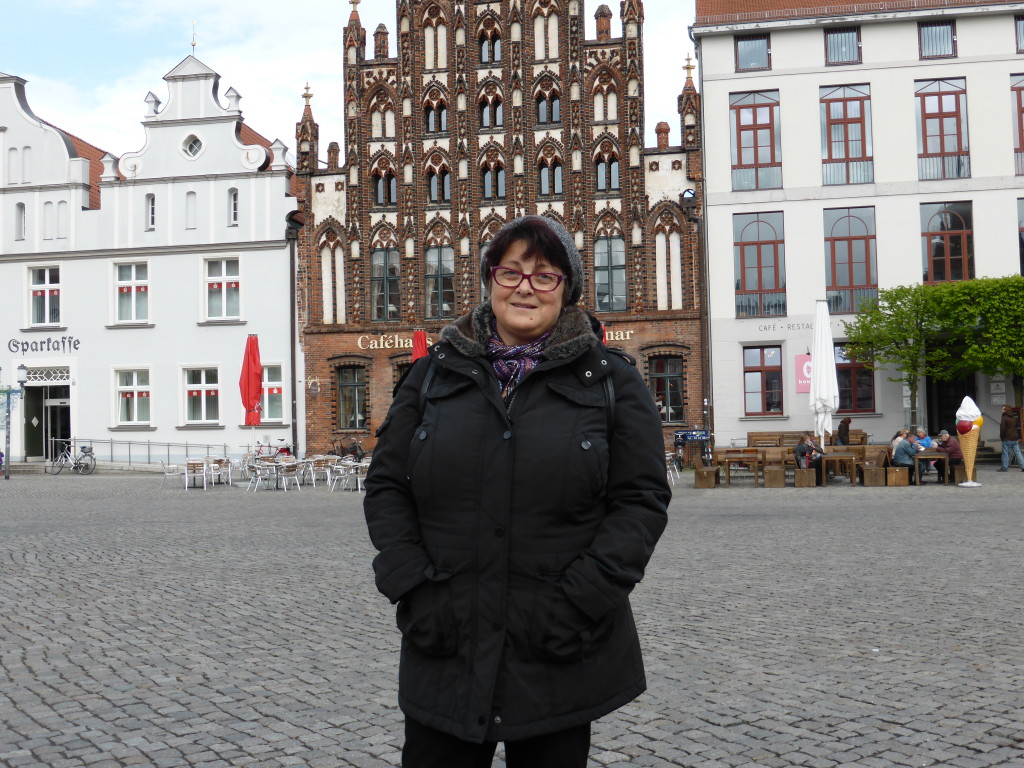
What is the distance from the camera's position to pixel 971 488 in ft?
65.9

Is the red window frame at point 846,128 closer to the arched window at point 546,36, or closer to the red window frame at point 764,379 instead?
the red window frame at point 764,379

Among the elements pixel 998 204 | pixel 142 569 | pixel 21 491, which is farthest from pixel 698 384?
pixel 142 569

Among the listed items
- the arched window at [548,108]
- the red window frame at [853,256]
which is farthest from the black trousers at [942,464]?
the arched window at [548,108]

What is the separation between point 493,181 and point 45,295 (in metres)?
15.3

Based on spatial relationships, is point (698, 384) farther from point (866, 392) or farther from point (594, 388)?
point (594, 388)

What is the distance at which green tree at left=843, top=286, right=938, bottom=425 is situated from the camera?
90.0 ft

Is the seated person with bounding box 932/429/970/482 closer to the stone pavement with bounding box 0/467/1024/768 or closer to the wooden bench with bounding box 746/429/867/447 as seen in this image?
the wooden bench with bounding box 746/429/867/447

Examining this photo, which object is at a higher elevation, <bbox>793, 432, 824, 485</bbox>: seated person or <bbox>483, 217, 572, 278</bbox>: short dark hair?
<bbox>483, 217, 572, 278</bbox>: short dark hair

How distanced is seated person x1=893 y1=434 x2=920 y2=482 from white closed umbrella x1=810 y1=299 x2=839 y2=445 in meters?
1.53

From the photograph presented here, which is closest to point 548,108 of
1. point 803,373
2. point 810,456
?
point 803,373

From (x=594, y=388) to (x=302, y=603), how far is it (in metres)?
6.06

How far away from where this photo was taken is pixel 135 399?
34062 mm

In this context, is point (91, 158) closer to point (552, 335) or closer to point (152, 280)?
point (152, 280)

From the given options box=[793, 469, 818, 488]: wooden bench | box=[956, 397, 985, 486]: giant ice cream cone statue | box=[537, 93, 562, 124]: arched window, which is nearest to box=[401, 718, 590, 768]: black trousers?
box=[793, 469, 818, 488]: wooden bench
